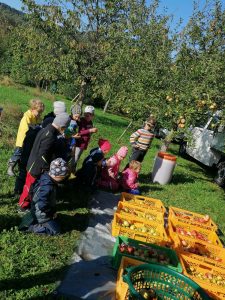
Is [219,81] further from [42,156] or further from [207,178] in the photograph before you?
[42,156]

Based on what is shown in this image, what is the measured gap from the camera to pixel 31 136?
5.88 m

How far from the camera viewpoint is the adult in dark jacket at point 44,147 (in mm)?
5344

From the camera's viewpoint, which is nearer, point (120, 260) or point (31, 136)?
point (120, 260)

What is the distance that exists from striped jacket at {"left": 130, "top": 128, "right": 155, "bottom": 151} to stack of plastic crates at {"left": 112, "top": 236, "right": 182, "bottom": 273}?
405 cm

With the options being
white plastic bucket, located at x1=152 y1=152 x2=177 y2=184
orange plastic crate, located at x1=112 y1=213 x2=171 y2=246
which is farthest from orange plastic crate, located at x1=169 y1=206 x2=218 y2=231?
white plastic bucket, located at x1=152 y1=152 x2=177 y2=184

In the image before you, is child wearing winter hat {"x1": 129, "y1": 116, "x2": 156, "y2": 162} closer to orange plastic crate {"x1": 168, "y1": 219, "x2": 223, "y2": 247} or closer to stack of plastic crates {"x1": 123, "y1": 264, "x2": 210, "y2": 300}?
orange plastic crate {"x1": 168, "y1": 219, "x2": 223, "y2": 247}

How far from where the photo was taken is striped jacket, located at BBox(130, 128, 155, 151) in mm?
8781

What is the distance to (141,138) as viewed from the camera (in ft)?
28.9

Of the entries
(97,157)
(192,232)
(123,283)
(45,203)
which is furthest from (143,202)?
(123,283)

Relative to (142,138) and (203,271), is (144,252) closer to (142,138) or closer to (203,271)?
(203,271)

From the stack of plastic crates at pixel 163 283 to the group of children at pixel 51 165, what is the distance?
1782 millimetres

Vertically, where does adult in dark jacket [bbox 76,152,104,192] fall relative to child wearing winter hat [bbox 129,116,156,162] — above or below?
below

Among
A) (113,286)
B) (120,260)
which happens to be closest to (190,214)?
(120,260)

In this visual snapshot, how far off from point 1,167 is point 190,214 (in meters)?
3.88
